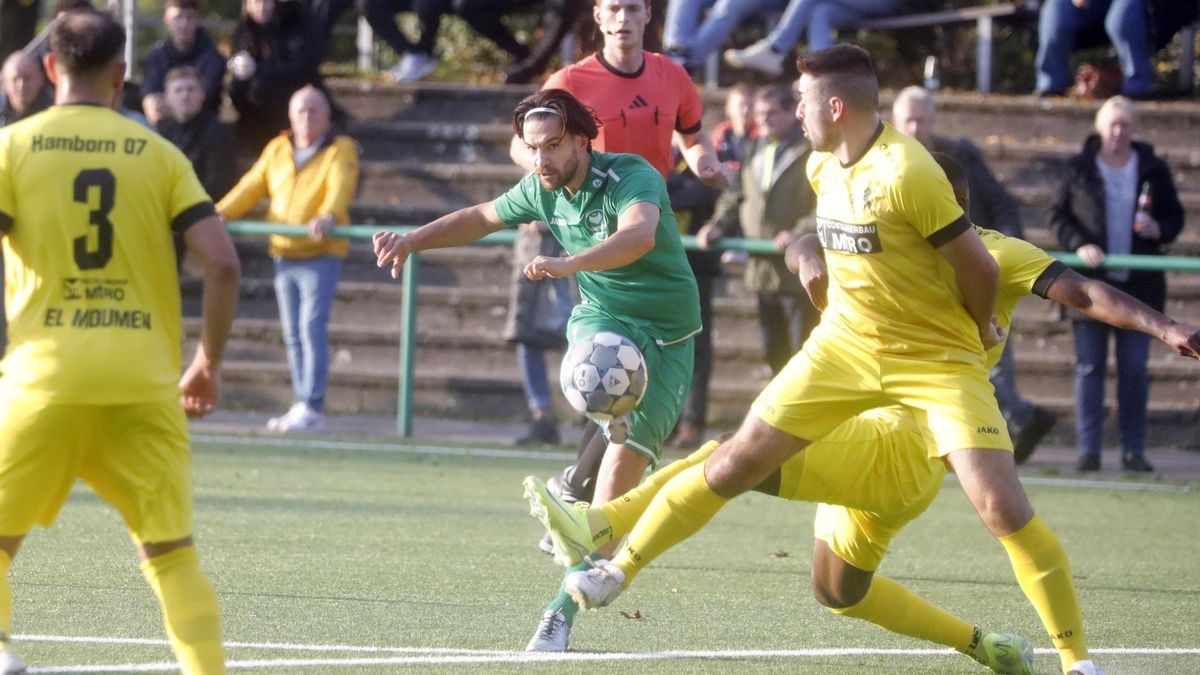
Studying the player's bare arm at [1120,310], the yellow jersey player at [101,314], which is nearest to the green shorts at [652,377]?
the player's bare arm at [1120,310]

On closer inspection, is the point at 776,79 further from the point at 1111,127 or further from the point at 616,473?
the point at 616,473

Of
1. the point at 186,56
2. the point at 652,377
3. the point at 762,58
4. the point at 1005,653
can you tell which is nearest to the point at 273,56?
the point at 186,56

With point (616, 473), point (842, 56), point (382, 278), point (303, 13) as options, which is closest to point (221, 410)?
point (382, 278)

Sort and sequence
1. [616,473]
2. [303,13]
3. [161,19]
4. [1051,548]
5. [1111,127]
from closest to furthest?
[1051,548], [616,473], [1111,127], [303,13], [161,19]

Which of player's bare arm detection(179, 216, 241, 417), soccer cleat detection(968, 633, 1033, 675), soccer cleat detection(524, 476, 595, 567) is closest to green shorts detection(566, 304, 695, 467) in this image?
soccer cleat detection(524, 476, 595, 567)

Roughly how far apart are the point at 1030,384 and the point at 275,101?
6.43 metres

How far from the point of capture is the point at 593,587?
540cm

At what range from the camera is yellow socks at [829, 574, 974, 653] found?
5.72m

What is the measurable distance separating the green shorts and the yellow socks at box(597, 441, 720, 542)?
1.19 feet

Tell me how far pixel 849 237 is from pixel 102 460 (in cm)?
234

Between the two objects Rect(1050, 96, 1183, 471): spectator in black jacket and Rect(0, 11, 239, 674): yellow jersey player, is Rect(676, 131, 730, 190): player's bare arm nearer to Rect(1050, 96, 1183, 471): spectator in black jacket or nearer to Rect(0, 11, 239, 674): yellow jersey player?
Rect(0, 11, 239, 674): yellow jersey player

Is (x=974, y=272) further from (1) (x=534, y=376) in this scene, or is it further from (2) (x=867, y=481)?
(1) (x=534, y=376)

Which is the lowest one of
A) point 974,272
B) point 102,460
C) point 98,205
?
point 102,460

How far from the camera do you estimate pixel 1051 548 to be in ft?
17.6
